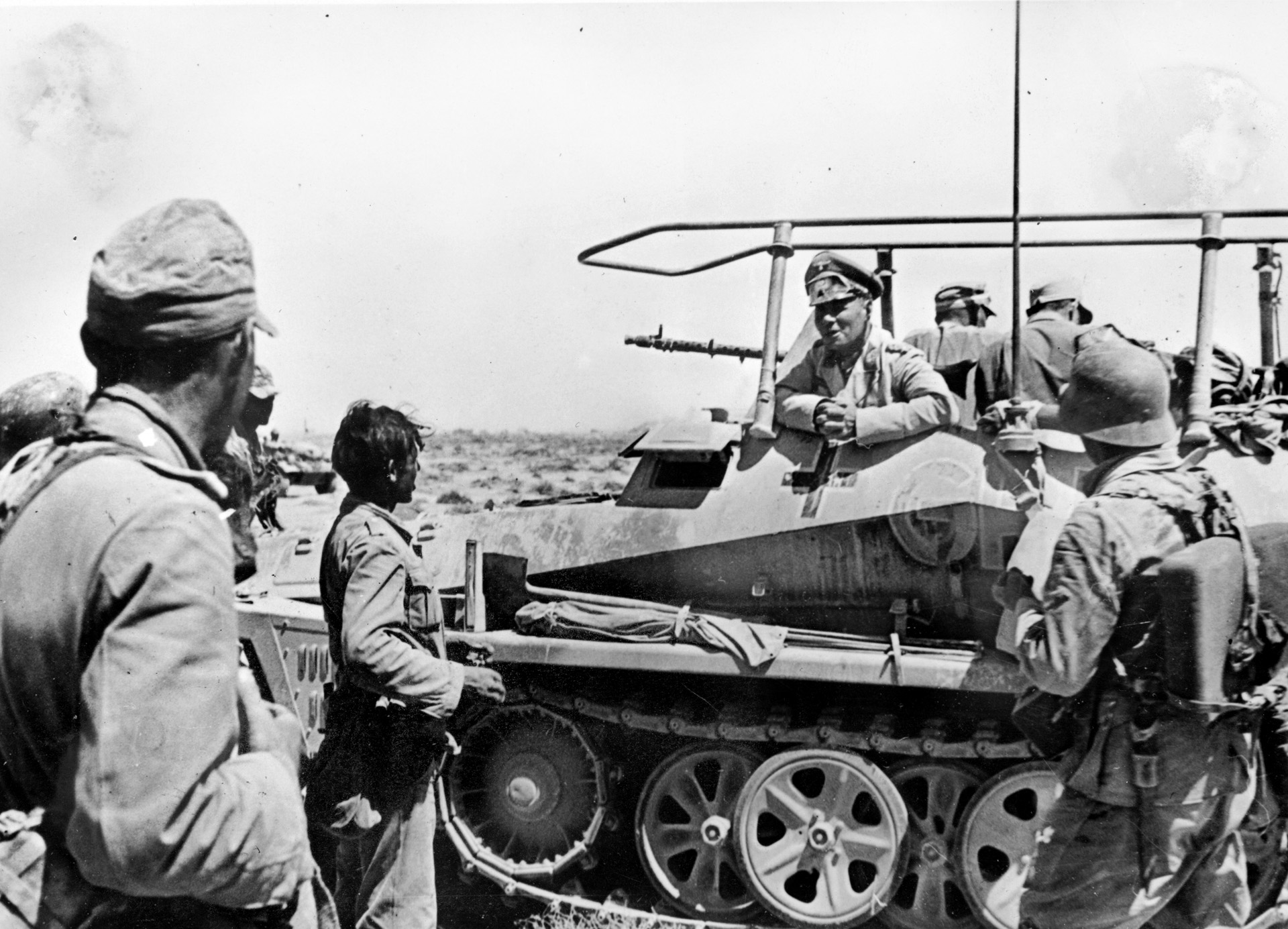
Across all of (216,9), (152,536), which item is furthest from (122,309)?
(216,9)

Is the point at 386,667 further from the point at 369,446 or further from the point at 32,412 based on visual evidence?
the point at 32,412

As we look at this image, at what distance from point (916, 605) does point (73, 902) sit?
389cm

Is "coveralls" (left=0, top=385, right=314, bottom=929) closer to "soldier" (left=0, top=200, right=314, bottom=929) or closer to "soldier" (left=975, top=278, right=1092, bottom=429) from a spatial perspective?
"soldier" (left=0, top=200, right=314, bottom=929)

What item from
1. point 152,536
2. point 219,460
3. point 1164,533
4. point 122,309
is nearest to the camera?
point 152,536

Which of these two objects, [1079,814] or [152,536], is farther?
[1079,814]

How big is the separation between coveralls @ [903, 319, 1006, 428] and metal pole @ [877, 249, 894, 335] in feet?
0.66

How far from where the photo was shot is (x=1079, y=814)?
134 inches

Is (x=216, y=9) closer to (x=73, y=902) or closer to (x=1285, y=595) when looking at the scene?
(x=73, y=902)

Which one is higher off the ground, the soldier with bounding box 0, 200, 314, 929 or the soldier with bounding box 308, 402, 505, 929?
the soldier with bounding box 0, 200, 314, 929

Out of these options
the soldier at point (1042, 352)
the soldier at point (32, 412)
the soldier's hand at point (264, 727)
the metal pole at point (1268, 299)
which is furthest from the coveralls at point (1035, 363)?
the soldier's hand at point (264, 727)

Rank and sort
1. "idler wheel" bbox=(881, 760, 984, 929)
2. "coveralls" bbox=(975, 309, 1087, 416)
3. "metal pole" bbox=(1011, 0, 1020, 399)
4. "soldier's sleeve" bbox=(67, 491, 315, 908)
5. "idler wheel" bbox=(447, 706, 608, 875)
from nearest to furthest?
"soldier's sleeve" bbox=(67, 491, 315, 908) → "metal pole" bbox=(1011, 0, 1020, 399) → "idler wheel" bbox=(881, 760, 984, 929) → "idler wheel" bbox=(447, 706, 608, 875) → "coveralls" bbox=(975, 309, 1087, 416)

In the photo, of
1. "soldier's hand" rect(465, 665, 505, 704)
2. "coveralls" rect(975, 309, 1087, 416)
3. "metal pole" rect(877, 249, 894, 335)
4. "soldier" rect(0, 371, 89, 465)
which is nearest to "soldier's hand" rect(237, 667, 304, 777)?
"soldier" rect(0, 371, 89, 465)

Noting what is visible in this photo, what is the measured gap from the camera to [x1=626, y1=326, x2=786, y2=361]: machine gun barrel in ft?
24.1

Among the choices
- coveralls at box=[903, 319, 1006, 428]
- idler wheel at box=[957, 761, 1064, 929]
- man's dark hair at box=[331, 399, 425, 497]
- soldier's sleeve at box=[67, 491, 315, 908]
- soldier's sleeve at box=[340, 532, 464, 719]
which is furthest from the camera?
coveralls at box=[903, 319, 1006, 428]
